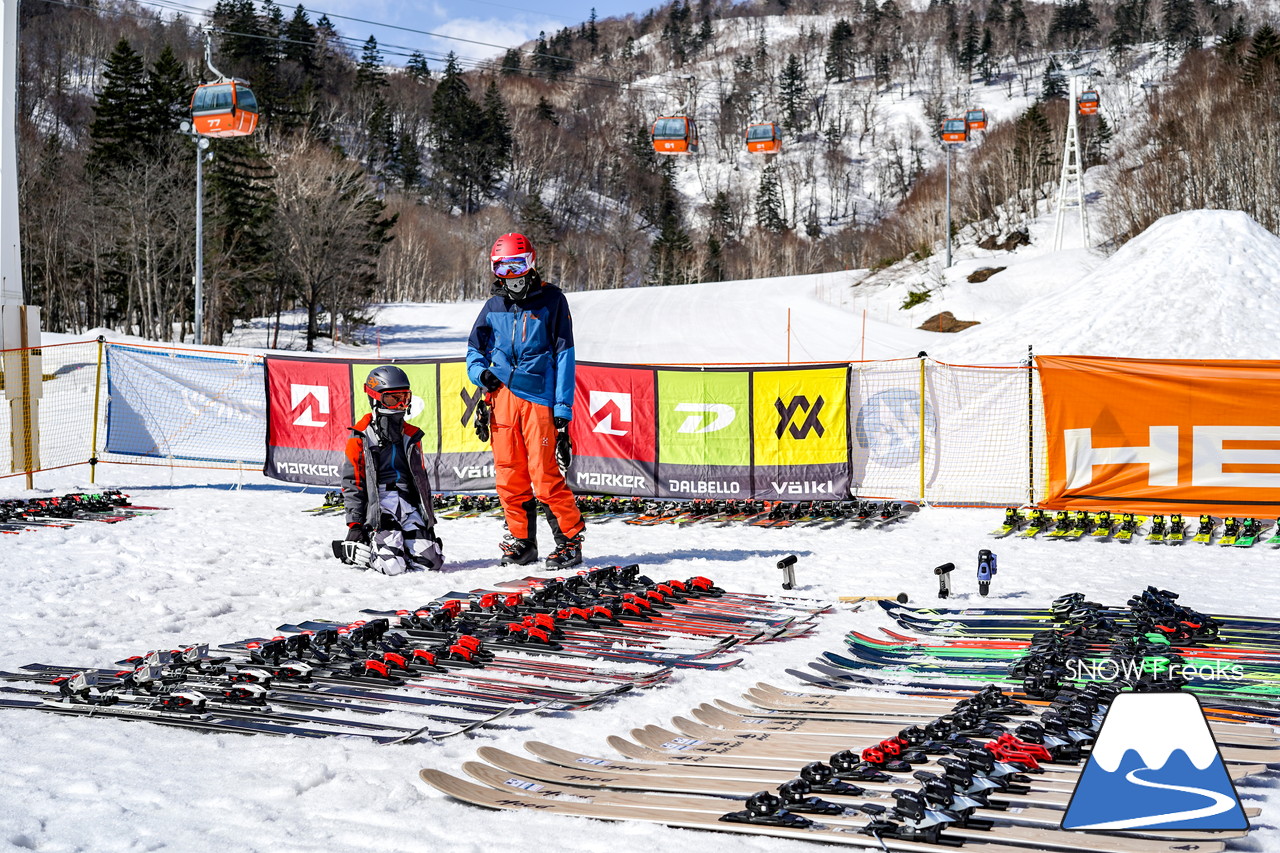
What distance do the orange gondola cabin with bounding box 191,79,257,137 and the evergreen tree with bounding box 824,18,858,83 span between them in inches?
6675

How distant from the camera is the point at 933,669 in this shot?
6016 mm

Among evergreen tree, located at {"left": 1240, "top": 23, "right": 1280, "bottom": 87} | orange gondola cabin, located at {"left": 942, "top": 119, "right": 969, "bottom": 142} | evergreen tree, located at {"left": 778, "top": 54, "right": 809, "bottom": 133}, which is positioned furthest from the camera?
evergreen tree, located at {"left": 778, "top": 54, "right": 809, "bottom": 133}

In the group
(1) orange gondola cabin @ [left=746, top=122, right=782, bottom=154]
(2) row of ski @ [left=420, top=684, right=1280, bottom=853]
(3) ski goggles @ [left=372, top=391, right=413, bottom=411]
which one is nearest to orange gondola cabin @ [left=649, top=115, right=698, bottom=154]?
(1) orange gondola cabin @ [left=746, top=122, right=782, bottom=154]

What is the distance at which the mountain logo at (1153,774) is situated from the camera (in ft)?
9.68

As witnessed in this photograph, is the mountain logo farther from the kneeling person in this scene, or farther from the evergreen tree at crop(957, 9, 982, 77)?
the evergreen tree at crop(957, 9, 982, 77)

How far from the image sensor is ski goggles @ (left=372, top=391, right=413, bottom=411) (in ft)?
28.6

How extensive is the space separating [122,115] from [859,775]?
5755cm

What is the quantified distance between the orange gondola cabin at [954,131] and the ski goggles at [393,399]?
128 feet

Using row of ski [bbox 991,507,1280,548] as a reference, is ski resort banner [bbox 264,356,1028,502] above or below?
above

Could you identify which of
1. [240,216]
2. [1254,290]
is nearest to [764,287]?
[240,216]

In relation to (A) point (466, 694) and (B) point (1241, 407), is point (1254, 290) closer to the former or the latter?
(B) point (1241, 407)

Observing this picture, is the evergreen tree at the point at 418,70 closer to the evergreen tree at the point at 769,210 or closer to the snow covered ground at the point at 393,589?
the evergreen tree at the point at 769,210

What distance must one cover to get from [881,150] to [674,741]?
159965mm

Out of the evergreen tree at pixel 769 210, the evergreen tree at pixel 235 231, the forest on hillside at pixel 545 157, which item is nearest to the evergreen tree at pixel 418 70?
the forest on hillside at pixel 545 157
